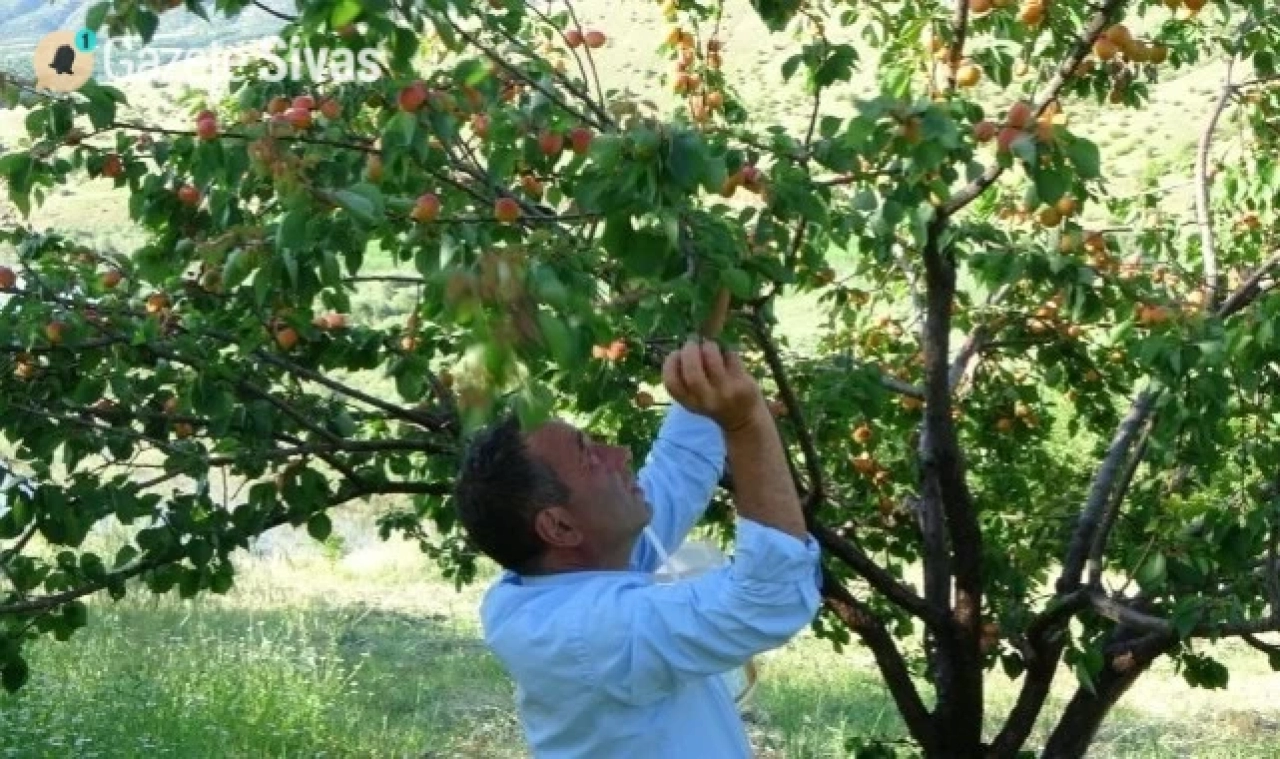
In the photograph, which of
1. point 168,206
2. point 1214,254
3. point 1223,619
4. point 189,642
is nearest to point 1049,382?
point 1214,254

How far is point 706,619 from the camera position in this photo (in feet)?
6.82

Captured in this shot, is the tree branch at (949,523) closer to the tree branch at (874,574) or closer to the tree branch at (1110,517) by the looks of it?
the tree branch at (874,574)

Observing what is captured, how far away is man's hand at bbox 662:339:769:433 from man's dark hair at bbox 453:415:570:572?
0.31 metres

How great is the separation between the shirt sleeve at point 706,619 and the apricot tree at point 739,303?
29 centimetres

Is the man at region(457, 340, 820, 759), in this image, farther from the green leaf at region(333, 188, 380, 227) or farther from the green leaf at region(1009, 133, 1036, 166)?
the green leaf at region(1009, 133, 1036, 166)

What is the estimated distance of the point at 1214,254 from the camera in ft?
15.8

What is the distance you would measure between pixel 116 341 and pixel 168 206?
273 mm

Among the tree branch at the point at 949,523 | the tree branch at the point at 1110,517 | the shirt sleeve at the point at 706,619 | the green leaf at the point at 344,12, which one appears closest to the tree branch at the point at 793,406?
the tree branch at the point at 949,523

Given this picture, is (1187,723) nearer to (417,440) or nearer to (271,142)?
(417,440)

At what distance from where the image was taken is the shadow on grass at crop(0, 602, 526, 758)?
21.8 ft

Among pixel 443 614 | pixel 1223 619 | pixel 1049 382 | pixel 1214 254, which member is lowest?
pixel 443 614

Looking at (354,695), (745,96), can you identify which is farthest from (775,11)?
(745,96)

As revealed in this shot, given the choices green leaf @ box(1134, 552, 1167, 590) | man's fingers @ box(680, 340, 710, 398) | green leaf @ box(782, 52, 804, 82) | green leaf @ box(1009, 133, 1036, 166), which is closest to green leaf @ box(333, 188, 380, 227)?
man's fingers @ box(680, 340, 710, 398)

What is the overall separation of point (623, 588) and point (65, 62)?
171 centimetres
